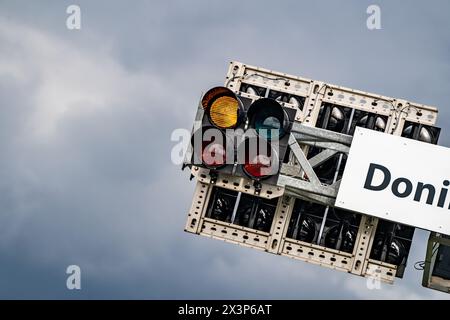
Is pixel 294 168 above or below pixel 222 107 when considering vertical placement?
below

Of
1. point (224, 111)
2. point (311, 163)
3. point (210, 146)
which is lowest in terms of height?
point (210, 146)

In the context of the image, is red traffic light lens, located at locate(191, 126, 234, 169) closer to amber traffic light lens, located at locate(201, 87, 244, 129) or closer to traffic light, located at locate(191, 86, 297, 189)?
traffic light, located at locate(191, 86, 297, 189)

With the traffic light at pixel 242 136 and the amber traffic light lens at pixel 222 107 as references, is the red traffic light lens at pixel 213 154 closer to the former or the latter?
the traffic light at pixel 242 136

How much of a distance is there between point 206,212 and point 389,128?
3.37 meters

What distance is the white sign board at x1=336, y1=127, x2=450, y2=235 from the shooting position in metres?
12.7

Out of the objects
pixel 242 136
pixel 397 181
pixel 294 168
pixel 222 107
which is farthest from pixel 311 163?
pixel 222 107

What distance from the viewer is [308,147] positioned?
1342cm

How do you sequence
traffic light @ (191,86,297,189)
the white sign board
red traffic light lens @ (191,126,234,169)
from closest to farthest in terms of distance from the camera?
the white sign board
traffic light @ (191,86,297,189)
red traffic light lens @ (191,126,234,169)

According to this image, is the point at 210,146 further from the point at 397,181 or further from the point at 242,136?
the point at 397,181

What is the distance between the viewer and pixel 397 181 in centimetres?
1274

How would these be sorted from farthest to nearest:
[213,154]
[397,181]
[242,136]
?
[213,154] → [242,136] → [397,181]

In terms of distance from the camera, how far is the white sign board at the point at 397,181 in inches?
498

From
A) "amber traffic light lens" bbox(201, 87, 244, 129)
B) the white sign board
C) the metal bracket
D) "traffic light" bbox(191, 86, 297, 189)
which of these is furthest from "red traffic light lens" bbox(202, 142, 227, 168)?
the white sign board

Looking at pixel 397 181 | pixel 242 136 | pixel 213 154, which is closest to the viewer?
pixel 397 181
